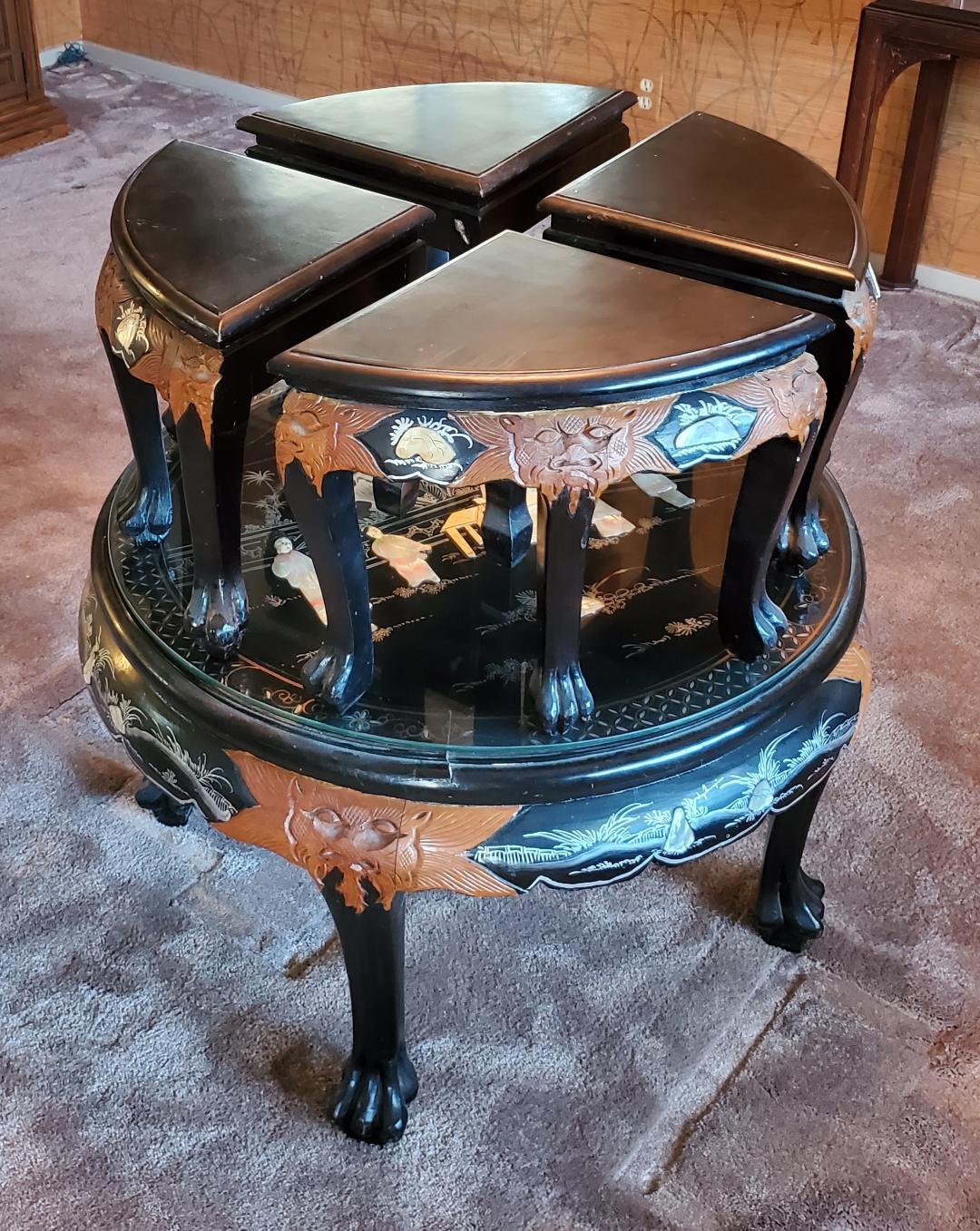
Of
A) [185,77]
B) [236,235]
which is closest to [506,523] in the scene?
[236,235]

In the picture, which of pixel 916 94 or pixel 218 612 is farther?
pixel 916 94

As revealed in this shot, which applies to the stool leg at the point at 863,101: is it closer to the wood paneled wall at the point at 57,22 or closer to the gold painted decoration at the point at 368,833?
the gold painted decoration at the point at 368,833

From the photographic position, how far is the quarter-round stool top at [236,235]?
946 millimetres

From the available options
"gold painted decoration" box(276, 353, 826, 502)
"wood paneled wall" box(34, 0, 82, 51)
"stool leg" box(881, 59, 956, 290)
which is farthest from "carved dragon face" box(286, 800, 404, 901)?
"wood paneled wall" box(34, 0, 82, 51)

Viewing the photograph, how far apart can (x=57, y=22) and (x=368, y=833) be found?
3.43 meters

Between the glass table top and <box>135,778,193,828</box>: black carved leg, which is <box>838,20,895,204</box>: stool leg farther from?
<box>135,778,193,828</box>: black carved leg

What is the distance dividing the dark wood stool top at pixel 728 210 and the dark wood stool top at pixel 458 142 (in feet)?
0.31

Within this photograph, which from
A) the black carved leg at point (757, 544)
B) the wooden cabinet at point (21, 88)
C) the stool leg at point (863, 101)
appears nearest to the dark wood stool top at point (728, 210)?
the black carved leg at point (757, 544)

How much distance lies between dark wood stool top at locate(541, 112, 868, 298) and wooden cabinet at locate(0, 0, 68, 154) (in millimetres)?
2434

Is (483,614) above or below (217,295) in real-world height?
below

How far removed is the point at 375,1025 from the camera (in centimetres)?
108

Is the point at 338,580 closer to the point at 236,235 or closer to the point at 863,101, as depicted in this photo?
the point at 236,235

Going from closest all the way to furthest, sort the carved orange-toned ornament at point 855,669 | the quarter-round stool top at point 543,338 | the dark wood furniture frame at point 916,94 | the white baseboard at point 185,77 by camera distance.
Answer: the quarter-round stool top at point 543,338 → the carved orange-toned ornament at point 855,669 → the dark wood furniture frame at point 916,94 → the white baseboard at point 185,77

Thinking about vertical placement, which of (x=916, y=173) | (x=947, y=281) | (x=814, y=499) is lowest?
(x=947, y=281)
